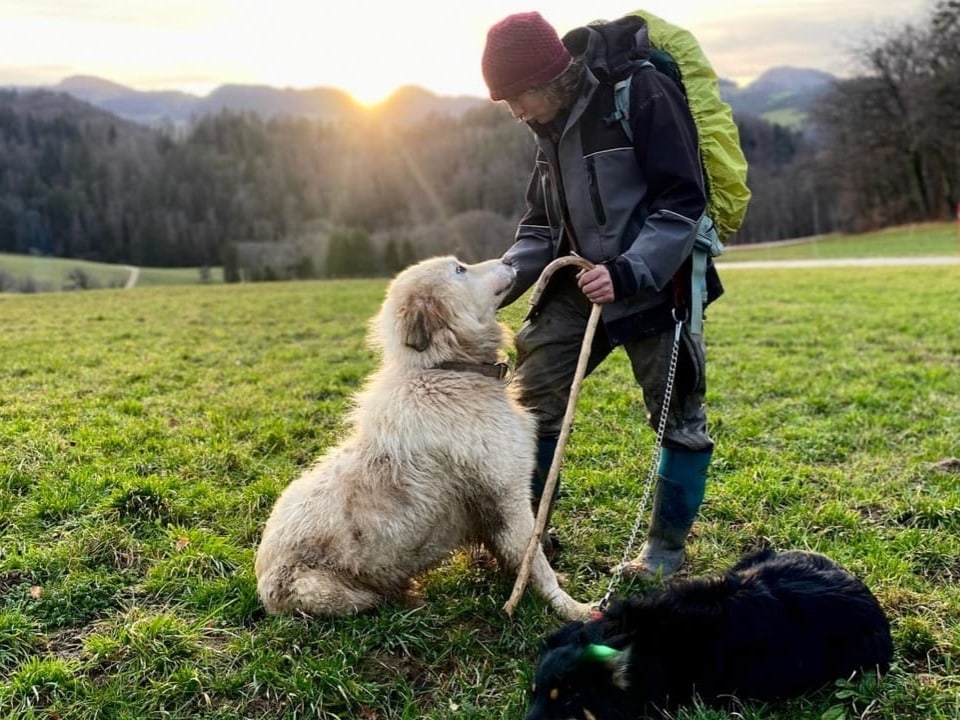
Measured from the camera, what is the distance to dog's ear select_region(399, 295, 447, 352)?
4.07m

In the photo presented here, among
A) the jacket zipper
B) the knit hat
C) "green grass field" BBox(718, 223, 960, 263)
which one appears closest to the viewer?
the knit hat

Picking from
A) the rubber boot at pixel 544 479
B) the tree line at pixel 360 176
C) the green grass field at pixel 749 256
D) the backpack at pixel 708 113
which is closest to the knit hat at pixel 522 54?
the backpack at pixel 708 113

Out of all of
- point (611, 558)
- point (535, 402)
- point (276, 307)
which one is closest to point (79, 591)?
point (535, 402)

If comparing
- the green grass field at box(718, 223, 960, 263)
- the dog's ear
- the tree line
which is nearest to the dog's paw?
the dog's ear

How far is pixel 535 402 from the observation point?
4.49 meters

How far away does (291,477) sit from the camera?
5961 millimetres

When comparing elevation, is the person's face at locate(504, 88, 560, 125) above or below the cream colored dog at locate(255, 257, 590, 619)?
above

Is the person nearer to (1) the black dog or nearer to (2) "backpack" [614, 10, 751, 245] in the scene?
(2) "backpack" [614, 10, 751, 245]

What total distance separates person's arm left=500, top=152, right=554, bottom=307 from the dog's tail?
6.04ft

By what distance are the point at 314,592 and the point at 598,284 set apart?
2.16 metres

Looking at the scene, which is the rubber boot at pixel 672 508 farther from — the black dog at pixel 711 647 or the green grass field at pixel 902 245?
the green grass field at pixel 902 245

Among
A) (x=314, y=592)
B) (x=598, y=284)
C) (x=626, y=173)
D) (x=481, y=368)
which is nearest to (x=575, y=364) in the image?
(x=481, y=368)

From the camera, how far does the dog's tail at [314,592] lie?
3799mm

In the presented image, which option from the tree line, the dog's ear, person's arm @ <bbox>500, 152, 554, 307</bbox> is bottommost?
the dog's ear
